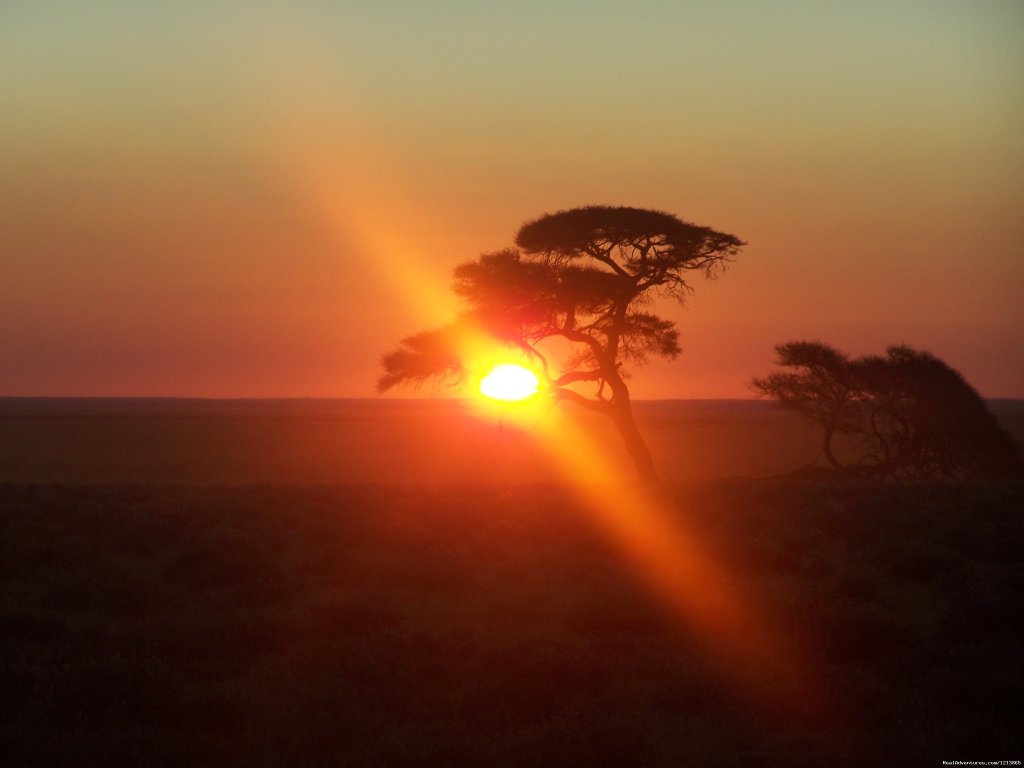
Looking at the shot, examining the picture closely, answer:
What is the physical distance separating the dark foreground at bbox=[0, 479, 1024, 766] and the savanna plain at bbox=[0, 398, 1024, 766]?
4 cm

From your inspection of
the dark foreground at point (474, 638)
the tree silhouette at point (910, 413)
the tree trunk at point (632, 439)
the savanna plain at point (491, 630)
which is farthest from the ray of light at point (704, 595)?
the tree silhouette at point (910, 413)

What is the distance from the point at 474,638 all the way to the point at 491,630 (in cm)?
77

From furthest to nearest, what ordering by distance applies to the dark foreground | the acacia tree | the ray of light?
the acacia tree → the ray of light → the dark foreground

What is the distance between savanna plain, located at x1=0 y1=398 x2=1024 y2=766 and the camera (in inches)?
373

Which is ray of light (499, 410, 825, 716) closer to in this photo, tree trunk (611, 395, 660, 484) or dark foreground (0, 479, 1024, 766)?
dark foreground (0, 479, 1024, 766)

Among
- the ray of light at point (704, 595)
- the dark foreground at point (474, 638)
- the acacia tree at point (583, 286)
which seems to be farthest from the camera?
the acacia tree at point (583, 286)

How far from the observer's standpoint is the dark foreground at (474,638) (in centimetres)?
941

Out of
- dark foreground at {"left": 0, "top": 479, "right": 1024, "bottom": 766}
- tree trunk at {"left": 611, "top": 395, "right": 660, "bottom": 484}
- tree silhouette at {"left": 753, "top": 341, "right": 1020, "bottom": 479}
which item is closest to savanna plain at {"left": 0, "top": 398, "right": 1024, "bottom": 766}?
dark foreground at {"left": 0, "top": 479, "right": 1024, "bottom": 766}

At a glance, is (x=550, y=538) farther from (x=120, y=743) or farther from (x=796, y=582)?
(x=120, y=743)

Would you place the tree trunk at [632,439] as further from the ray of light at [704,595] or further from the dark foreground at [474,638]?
the dark foreground at [474,638]

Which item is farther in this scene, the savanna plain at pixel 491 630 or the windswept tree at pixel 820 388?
the windswept tree at pixel 820 388

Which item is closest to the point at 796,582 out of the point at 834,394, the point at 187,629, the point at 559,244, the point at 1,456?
the point at 187,629

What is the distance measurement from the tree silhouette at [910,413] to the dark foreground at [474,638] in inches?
430

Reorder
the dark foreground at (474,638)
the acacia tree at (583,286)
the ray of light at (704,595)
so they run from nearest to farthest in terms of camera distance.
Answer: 1. the dark foreground at (474,638)
2. the ray of light at (704,595)
3. the acacia tree at (583,286)
